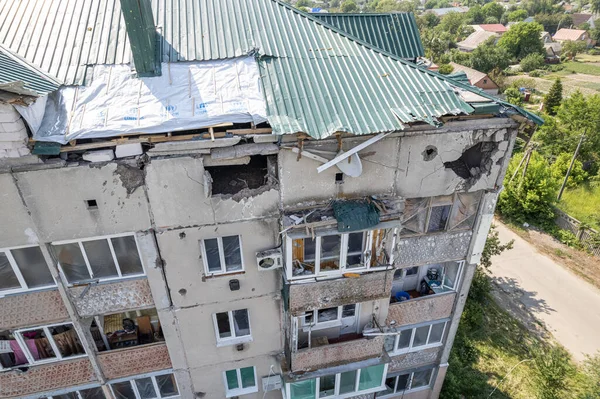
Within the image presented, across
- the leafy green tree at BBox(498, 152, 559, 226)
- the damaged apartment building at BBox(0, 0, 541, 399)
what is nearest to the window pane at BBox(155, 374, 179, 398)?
the damaged apartment building at BBox(0, 0, 541, 399)

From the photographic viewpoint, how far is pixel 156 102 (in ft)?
26.8

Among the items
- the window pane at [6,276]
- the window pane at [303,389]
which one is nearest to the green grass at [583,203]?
the window pane at [303,389]

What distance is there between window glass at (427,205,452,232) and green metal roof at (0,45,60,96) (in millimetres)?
9963

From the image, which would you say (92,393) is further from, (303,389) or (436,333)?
(436,333)

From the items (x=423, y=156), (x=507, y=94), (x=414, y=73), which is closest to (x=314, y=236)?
(x=423, y=156)

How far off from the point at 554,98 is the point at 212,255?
56548mm

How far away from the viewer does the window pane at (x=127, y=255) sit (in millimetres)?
9195

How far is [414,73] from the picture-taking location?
9594 mm

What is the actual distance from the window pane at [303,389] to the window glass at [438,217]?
6.48 m

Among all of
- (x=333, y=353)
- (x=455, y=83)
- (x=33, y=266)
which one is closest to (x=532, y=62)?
(x=455, y=83)

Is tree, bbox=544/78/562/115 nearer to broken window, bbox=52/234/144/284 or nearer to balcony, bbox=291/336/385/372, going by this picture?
balcony, bbox=291/336/385/372

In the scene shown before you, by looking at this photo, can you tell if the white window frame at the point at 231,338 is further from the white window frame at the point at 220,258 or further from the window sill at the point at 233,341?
the white window frame at the point at 220,258

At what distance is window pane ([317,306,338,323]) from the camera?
11594mm

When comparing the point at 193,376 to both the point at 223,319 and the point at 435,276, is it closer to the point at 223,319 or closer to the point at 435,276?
the point at 223,319
